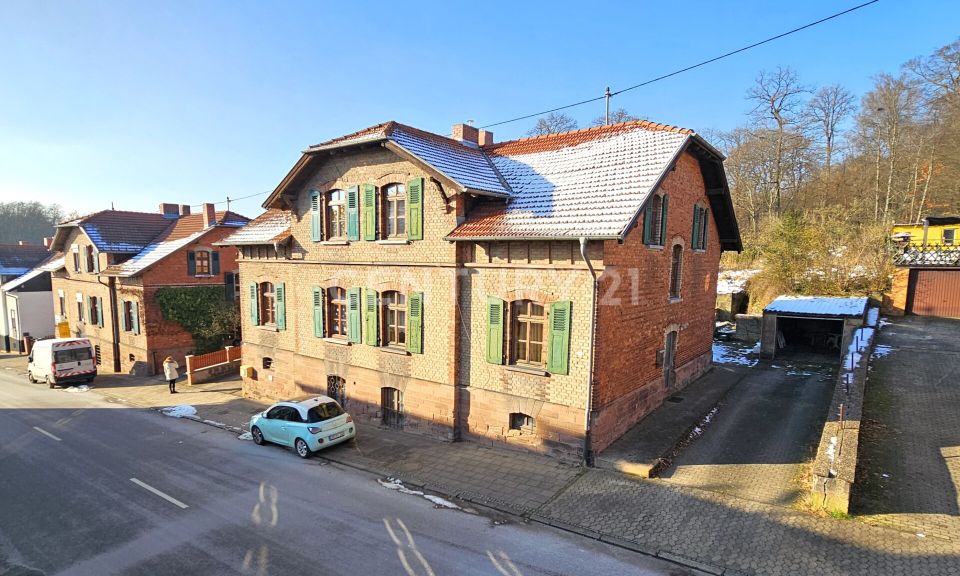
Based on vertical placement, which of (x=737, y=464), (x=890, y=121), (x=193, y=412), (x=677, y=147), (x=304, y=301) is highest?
(x=890, y=121)

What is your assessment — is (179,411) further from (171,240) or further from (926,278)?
(926,278)

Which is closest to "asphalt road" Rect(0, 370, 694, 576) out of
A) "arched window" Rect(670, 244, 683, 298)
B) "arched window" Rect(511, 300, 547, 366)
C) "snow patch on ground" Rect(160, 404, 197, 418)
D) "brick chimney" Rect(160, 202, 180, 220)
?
"snow patch on ground" Rect(160, 404, 197, 418)

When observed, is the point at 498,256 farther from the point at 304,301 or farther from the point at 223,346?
the point at 223,346

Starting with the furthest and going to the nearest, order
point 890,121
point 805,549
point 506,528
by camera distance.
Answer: point 890,121, point 506,528, point 805,549

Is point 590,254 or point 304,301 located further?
point 304,301

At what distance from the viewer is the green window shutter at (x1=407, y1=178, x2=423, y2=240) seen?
1336 centimetres

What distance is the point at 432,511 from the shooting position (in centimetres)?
980

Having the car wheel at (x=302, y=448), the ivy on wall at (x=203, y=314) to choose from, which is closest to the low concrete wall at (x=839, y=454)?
the car wheel at (x=302, y=448)

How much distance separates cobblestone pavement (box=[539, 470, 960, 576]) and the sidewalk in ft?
0.05

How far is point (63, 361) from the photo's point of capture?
23406 millimetres

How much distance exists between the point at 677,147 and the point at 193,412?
19.3 metres

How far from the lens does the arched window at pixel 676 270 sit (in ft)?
49.4

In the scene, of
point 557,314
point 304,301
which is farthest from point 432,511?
point 304,301

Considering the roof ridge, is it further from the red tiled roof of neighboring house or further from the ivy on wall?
the ivy on wall
